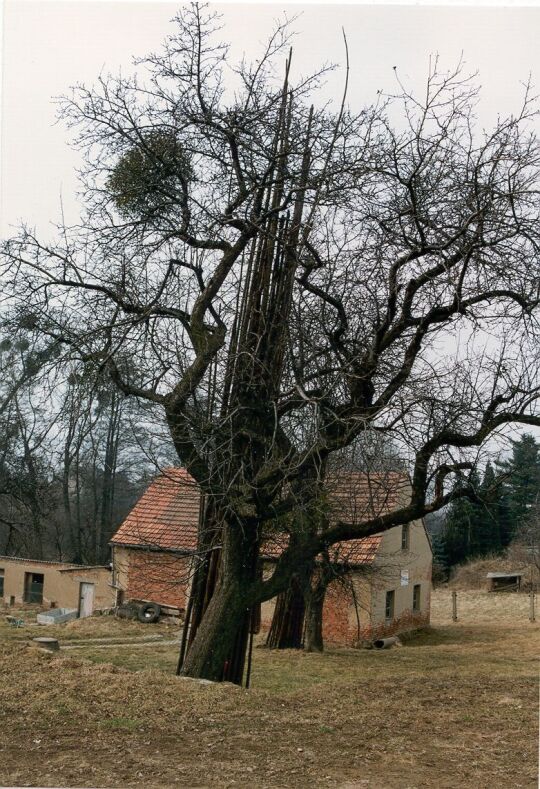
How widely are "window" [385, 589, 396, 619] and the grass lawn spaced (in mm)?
10427

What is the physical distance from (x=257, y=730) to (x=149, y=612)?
1573 centimetres

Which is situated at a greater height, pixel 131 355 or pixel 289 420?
pixel 131 355

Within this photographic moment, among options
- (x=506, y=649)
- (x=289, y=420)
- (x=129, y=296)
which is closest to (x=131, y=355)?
(x=129, y=296)

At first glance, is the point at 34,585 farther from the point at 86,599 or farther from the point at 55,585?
the point at 86,599

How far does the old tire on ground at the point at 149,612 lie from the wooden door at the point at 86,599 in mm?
1968

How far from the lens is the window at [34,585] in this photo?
2481cm

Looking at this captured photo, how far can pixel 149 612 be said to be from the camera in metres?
22.0

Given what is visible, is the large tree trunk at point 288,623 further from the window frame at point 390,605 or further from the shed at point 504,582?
the shed at point 504,582

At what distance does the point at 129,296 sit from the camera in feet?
29.2

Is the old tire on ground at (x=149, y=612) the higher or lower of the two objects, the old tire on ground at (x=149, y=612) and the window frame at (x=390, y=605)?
the lower

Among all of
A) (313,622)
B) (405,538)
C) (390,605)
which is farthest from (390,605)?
(313,622)

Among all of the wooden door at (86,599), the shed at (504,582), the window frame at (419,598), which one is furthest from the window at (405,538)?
the wooden door at (86,599)

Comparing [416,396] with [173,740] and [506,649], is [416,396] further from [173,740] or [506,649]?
[506,649]

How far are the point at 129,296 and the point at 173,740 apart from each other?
457 centimetres
